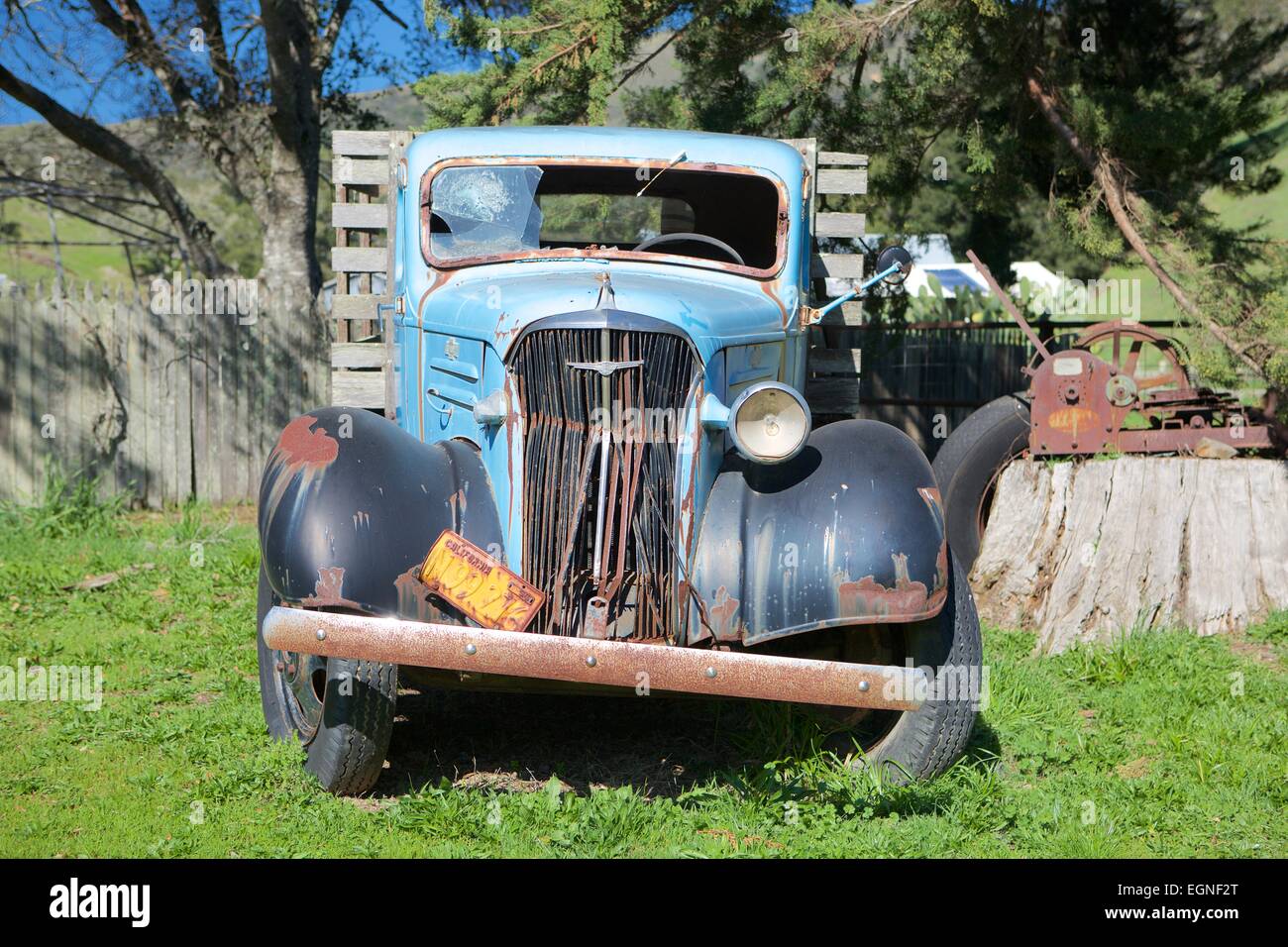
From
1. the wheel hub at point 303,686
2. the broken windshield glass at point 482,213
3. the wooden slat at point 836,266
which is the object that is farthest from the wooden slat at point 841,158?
the wheel hub at point 303,686

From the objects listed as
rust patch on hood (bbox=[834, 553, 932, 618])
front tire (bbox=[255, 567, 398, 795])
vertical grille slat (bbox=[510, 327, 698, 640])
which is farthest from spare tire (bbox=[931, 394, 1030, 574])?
front tire (bbox=[255, 567, 398, 795])

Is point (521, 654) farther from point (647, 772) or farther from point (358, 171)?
point (358, 171)

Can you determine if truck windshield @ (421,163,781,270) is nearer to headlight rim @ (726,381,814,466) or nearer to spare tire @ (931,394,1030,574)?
headlight rim @ (726,381,814,466)

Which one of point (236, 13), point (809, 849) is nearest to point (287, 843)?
point (809, 849)

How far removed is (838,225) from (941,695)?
10.7 ft

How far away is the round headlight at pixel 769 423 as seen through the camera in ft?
13.6

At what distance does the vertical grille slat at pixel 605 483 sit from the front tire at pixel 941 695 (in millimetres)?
915

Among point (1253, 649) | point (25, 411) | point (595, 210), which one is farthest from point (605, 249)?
point (25, 411)

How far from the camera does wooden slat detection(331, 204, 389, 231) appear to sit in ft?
21.6

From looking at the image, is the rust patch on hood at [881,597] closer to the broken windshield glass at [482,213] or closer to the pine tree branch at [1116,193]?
the broken windshield glass at [482,213]

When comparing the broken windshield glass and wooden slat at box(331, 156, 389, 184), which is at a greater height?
wooden slat at box(331, 156, 389, 184)

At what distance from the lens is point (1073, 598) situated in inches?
245

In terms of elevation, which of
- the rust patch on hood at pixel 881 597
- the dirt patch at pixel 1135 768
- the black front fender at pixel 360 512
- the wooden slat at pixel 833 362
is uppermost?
the wooden slat at pixel 833 362

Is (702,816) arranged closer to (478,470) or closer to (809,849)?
(809,849)
